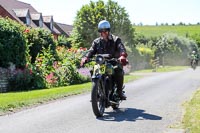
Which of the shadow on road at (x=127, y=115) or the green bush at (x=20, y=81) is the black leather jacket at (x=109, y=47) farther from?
the green bush at (x=20, y=81)

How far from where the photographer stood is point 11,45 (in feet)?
70.5

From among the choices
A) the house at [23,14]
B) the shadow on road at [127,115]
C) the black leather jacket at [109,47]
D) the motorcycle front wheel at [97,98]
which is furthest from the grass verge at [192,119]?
the house at [23,14]

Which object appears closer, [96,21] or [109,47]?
[109,47]

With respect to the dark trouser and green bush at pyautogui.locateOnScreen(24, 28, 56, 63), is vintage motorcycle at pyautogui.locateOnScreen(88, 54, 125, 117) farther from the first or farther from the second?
green bush at pyautogui.locateOnScreen(24, 28, 56, 63)

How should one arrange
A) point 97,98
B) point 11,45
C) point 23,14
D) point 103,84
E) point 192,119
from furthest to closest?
point 23,14 < point 11,45 < point 103,84 < point 97,98 < point 192,119

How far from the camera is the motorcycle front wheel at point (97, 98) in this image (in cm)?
922

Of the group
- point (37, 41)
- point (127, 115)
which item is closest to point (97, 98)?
point (127, 115)

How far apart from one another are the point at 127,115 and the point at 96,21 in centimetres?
4849

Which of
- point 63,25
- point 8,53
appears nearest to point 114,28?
point 63,25

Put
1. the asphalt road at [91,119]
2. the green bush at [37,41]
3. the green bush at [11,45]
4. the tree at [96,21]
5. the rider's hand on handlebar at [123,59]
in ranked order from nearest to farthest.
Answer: the asphalt road at [91,119]
the rider's hand on handlebar at [123,59]
the green bush at [11,45]
the green bush at [37,41]
the tree at [96,21]

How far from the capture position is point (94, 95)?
9211 mm

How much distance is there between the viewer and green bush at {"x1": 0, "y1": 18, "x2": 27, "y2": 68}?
69.7 ft

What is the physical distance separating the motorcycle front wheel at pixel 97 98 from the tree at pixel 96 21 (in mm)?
47393

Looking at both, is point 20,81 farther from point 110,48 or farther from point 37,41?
point 37,41
